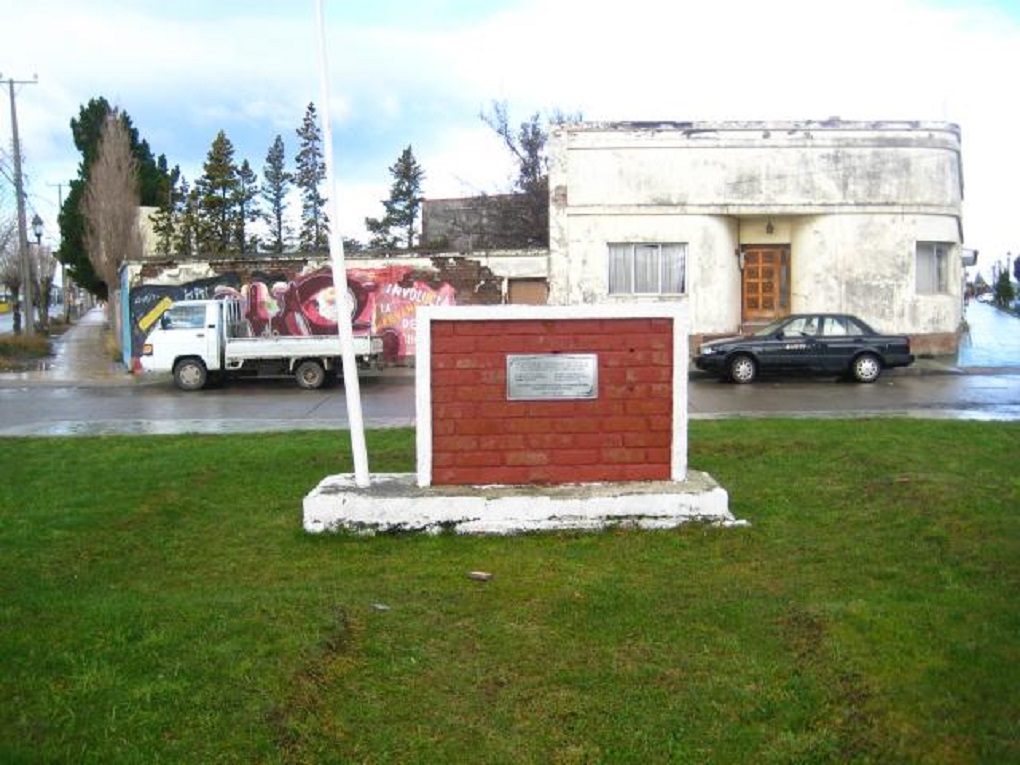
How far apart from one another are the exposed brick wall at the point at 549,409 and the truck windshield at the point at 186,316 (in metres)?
15.2

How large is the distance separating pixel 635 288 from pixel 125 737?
21.9 metres

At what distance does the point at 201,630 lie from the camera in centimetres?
523

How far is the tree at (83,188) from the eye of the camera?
46562mm

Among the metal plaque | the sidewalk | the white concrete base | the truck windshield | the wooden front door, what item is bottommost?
the white concrete base

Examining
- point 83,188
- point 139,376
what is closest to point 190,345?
point 139,376

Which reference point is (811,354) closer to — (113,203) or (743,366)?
(743,366)

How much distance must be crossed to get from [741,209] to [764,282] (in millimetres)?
2086

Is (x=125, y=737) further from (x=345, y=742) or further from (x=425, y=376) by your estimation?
(x=425, y=376)

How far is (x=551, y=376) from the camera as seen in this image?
25.9ft

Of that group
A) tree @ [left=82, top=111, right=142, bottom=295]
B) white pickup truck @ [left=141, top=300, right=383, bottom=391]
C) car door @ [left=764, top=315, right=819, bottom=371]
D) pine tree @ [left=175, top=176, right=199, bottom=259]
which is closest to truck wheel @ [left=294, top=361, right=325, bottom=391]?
white pickup truck @ [left=141, top=300, right=383, bottom=391]

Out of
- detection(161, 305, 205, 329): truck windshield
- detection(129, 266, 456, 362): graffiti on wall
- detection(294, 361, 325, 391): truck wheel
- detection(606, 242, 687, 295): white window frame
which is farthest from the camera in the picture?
detection(129, 266, 456, 362): graffiti on wall

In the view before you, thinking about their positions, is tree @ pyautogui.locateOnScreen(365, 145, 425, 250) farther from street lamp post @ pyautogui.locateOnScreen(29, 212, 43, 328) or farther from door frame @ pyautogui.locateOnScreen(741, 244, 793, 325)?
door frame @ pyautogui.locateOnScreen(741, 244, 793, 325)

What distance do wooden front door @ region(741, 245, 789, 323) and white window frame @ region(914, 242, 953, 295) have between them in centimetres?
316

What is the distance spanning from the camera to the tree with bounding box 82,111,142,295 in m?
37.6
